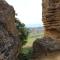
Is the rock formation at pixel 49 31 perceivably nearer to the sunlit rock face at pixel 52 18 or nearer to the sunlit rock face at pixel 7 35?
the sunlit rock face at pixel 52 18

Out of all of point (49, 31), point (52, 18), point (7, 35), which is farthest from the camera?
point (49, 31)

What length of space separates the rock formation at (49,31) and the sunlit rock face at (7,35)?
1057 mm

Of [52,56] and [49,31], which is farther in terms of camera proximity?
[52,56]

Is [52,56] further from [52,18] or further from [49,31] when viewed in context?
[52,18]

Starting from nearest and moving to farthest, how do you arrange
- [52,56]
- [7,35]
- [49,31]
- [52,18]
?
[7,35] < [52,18] < [49,31] < [52,56]

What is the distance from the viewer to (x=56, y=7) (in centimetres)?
862

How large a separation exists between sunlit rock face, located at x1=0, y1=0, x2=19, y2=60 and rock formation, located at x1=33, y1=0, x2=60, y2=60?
1.06m

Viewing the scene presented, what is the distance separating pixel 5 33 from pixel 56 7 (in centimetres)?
189

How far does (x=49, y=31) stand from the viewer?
8.99 m

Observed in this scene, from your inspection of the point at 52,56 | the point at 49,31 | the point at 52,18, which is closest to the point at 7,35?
the point at 52,18

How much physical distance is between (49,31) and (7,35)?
5.83 ft

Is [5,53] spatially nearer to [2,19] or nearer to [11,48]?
[11,48]

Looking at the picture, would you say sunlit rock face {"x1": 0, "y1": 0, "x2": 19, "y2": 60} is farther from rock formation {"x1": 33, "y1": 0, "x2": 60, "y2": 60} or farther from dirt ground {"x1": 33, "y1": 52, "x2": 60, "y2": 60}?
dirt ground {"x1": 33, "y1": 52, "x2": 60, "y2": 60}

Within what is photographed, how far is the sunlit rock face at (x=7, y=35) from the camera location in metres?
7.06
